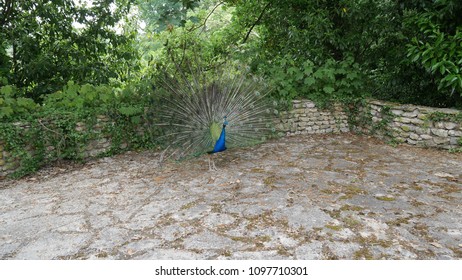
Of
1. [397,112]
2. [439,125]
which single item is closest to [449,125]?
[439,125]

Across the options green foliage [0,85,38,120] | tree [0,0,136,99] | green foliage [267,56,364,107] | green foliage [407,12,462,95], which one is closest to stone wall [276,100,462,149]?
green foliage [267,56,364,107]

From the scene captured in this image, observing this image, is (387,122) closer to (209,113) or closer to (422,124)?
(422,124)

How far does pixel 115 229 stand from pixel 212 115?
2.19 m

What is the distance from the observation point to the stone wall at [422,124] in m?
5.54

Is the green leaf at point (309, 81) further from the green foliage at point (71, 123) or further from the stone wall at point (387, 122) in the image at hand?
the green foliage at point (71, 123)

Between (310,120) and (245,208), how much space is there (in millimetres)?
4012

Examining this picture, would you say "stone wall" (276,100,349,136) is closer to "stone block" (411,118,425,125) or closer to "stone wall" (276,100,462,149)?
"stone wall" (276,100,462,149)

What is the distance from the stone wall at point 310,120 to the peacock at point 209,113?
6.22 ft

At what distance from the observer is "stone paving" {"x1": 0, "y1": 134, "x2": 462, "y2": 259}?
2.94m

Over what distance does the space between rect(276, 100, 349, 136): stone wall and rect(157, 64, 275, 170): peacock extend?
1895mm

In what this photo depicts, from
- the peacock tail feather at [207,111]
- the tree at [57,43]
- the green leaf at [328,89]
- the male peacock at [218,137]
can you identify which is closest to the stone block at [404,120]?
the green leaf at [328,89]

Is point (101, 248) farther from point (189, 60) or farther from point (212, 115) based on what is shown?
point (189, 60)

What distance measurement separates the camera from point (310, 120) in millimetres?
7250
